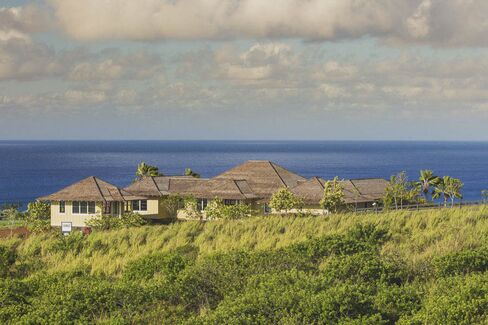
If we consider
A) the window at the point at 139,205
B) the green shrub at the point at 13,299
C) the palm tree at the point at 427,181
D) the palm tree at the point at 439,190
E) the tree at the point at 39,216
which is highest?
the green shrub at the point at 13,299

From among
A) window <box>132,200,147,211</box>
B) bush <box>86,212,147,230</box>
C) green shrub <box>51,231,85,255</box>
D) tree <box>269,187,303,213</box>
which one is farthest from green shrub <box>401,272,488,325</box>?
window <box>132,200,147,211</box>

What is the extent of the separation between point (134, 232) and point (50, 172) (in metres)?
150

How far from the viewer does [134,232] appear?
2575cm

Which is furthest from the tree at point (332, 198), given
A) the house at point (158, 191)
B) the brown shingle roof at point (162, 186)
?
the brown shingle roof at point (162, 186)

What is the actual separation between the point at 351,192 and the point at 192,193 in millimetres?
11040

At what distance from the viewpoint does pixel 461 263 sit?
15742 mm

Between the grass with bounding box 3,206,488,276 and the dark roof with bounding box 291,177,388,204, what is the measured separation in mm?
18690

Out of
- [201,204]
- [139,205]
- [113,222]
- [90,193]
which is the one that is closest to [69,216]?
[90,193]

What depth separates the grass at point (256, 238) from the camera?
2034 cm

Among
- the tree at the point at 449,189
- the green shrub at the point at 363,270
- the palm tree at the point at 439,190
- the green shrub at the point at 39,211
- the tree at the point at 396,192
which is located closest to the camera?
the green shrub at the point at 363,270

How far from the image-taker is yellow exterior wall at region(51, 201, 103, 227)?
48031 millimetres

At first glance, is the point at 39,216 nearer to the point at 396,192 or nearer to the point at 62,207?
the point at 62,207

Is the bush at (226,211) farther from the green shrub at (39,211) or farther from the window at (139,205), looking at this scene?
the green shrub at (39,211)

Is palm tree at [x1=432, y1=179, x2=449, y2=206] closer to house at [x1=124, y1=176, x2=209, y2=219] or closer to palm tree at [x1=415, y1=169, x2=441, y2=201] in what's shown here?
palm tree at [x1=415, y1=169, x2=441, y2=201]
